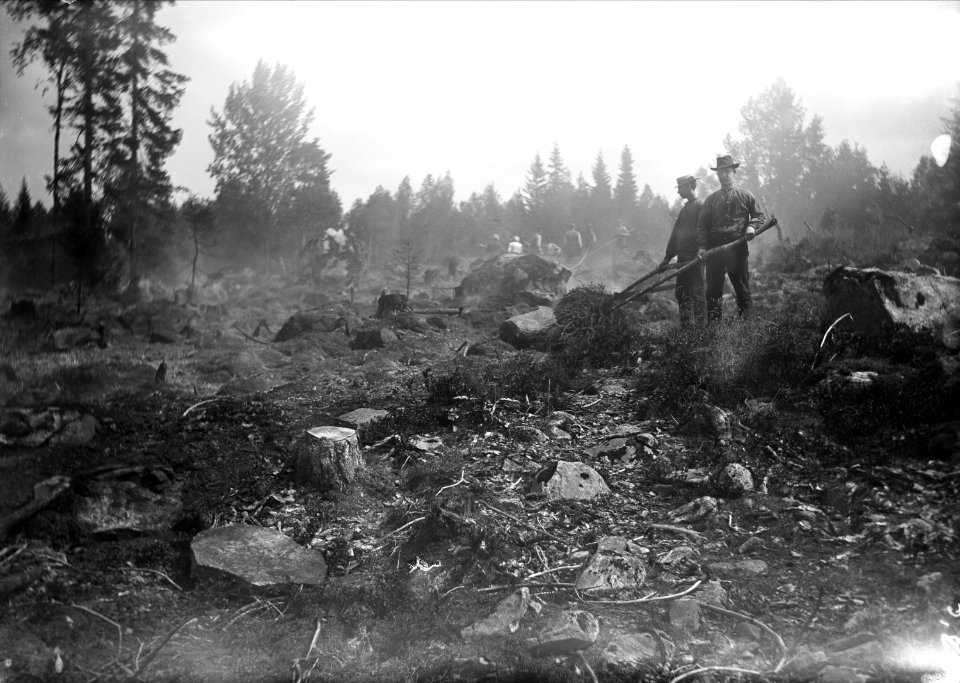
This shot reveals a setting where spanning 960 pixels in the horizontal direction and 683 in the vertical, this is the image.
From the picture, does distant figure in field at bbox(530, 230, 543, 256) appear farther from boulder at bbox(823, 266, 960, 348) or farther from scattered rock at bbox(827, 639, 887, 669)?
scattered rock at bbox(827, 639, 887, 669)

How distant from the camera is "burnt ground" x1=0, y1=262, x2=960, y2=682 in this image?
2.27 metres

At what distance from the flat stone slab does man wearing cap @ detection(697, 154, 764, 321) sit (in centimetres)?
636

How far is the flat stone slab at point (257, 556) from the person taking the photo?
107 inches

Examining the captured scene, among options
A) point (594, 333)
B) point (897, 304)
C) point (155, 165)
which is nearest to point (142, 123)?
point (155, 165)

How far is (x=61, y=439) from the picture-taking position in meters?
3.19

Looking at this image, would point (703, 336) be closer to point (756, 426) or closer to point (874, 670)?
point (756, 426)

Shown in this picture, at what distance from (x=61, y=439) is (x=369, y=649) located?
2.41 meters

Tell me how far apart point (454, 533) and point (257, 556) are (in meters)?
1.12

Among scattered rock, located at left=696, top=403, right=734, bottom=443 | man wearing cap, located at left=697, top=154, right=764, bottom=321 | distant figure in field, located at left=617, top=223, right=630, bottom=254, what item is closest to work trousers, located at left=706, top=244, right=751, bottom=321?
man wearing cap, located at left=697, top=154, right=764, bottom=321

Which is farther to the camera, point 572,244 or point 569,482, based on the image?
A: point 572,244

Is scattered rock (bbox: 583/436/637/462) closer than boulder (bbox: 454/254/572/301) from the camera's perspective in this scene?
Yes

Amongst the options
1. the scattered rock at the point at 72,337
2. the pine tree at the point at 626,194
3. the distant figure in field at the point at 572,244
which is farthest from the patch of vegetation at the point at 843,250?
the pine tree at the point at 626,194

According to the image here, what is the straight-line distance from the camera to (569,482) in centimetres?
380

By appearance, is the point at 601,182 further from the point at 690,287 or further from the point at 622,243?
the point at 690,287
